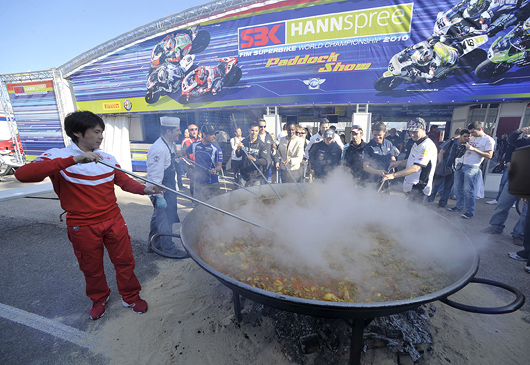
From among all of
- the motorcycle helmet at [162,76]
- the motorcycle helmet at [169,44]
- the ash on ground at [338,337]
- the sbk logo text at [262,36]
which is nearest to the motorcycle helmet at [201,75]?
the motorcycle helmet at [162,76]

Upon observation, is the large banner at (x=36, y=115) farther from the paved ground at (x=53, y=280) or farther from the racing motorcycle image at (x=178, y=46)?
the paved ground at (x=53, y=280)

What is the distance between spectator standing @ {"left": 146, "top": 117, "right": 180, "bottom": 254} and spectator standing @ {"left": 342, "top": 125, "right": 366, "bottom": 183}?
3531 mm

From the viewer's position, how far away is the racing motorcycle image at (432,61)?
6.58 m

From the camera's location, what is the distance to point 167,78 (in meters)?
9.91

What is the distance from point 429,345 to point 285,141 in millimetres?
4928

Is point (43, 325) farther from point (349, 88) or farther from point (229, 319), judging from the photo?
point (349, 88)

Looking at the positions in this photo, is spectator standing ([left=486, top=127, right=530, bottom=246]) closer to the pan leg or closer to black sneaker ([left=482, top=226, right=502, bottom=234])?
black sneaker ([left=482, top=226, right=502, bottom=234])

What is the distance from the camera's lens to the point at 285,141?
6227mm

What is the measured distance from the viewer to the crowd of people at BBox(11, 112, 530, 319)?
2.20m

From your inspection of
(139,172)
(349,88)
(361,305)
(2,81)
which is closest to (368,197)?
(361,305)

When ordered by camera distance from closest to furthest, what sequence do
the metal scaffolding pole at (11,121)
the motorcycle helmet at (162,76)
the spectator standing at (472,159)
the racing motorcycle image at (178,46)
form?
1. the spectator standing at (472,159)
2. the racing motorcycle image at (178,46)
3. the motorcycle helmet at (162,76)
4. the metal scaffolding pole at (11,121)

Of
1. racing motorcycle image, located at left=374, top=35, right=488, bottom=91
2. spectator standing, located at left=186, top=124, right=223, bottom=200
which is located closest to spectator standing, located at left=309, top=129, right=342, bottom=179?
spectator standing, located at left=186, top=124, right=223, bottom=200

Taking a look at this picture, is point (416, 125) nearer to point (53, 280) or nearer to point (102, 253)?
point (102, 253)

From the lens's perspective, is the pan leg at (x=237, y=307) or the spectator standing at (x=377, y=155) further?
the spectator standing at (x=377, y=155)
